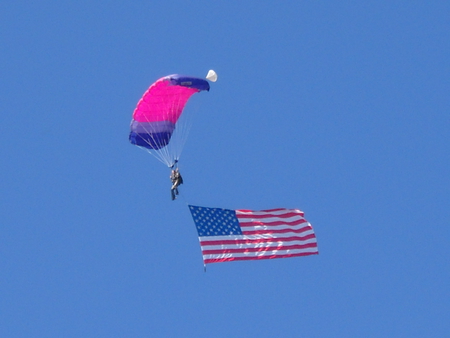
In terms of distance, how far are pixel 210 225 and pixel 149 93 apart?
430cm

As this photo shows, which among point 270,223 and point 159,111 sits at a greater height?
point 159,111

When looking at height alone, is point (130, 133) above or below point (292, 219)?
above

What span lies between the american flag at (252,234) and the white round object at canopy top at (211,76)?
3.78m

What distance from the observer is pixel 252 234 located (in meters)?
39.8

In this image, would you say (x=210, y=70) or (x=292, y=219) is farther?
(x=292, y=219)

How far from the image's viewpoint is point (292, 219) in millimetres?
40500

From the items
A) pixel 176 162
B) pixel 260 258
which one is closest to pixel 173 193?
pixel 176 162

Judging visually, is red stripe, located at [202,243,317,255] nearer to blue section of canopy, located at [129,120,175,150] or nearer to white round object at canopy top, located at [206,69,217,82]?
blue section of canopy, located at [129,120,175,150]

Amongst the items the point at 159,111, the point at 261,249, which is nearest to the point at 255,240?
the point at 261,249

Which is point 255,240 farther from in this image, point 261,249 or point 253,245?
point 261,249

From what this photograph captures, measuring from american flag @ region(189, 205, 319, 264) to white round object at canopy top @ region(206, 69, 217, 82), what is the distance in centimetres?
378

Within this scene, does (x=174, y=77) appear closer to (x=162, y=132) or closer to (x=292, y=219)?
(x=162, y=132)

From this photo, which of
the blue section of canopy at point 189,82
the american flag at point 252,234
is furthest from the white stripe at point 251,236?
the blue section of canopy at point 189,82

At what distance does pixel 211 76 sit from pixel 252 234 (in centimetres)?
513
